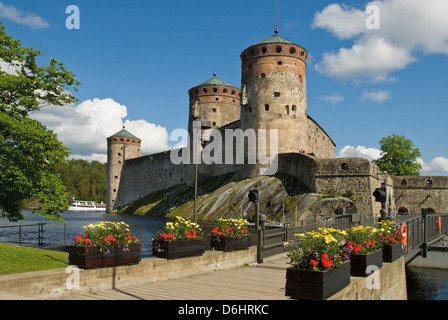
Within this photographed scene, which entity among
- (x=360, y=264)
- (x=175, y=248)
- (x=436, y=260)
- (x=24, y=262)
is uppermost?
(x=175, y=248)

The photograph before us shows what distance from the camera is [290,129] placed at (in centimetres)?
4188

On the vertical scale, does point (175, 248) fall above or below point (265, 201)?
above

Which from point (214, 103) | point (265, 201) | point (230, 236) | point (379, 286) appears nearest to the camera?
point (379, 286)

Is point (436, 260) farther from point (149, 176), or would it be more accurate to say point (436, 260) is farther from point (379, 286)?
point (149, 176)

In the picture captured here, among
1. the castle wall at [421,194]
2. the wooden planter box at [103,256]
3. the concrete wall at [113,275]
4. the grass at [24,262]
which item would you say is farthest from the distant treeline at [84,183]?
the wooden planter box at [103,256]

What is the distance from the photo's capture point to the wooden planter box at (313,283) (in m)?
6.08

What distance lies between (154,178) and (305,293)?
66921mm

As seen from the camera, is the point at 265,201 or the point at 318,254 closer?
the point at 318,254

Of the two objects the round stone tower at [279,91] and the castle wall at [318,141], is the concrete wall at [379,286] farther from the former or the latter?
the castle wall at [318,141]

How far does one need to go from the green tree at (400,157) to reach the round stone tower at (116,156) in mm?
48030

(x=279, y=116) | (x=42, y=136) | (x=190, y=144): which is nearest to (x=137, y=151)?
(x=190, y=144)

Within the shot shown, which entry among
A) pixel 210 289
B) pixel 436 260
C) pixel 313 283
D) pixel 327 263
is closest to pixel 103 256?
pixel 210 289

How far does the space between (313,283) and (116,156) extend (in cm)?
7729

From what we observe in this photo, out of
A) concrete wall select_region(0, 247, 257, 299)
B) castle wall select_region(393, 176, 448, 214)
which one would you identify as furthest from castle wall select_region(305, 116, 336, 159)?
concrete wall select_region(0, 247, 257, 299)
